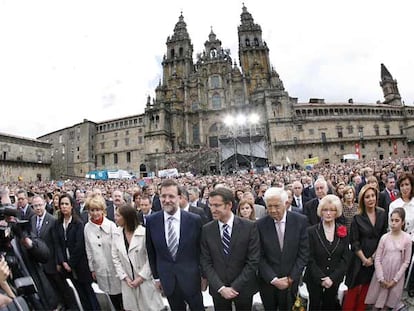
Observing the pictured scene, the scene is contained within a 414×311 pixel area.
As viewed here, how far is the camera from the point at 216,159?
47.7m

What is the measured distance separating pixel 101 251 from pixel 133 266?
815 mm

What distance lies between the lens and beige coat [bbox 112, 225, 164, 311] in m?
4.04

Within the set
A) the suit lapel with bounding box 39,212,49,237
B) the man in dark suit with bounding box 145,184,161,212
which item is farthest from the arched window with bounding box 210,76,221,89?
the suit lapel with bounding box 39,212,49,237

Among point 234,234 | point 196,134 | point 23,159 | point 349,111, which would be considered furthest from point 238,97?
point 234,234

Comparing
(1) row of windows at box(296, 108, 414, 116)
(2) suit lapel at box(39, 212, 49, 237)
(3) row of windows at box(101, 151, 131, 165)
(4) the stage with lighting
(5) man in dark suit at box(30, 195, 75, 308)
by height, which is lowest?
(5) man in dark suit at box(30, 195, 75, 308)

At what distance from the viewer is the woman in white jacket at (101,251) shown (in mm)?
4566

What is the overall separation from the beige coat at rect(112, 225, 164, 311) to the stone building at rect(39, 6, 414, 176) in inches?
1499

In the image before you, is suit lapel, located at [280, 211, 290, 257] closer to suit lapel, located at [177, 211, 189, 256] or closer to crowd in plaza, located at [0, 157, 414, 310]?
crowd in plaza, located at [0, 157, 414, 310]

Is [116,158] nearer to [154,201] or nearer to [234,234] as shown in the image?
[154,201]

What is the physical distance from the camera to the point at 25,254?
3.20 meters

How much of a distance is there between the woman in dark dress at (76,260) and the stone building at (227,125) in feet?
123

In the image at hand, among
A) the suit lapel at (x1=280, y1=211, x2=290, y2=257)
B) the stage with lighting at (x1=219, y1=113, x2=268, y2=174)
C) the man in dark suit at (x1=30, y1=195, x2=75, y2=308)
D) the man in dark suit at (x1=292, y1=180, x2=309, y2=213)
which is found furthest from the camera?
the stage with lighting at (x1=219, y1=113, x2=268, y2=174)

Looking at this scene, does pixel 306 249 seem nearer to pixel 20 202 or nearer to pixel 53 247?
pixel 53 247

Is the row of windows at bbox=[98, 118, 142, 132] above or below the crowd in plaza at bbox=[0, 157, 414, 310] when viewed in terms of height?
above
